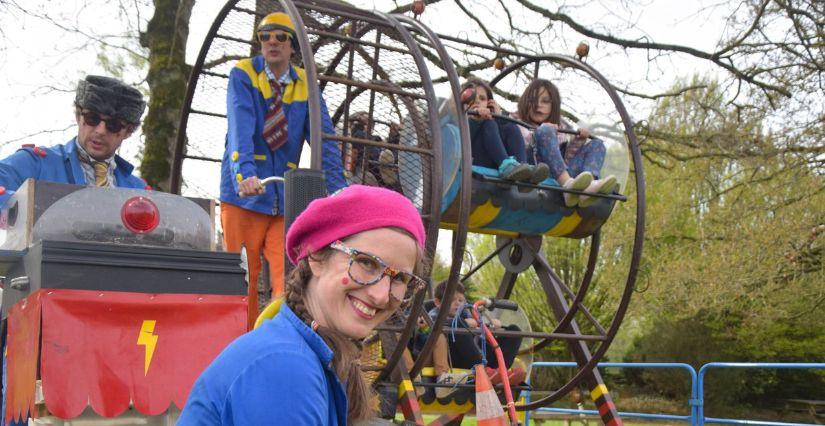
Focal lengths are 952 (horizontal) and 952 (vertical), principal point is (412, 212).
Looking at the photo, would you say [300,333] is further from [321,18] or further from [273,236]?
[321,18]

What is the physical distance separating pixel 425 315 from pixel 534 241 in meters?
1.39

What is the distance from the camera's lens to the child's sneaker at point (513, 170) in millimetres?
5262

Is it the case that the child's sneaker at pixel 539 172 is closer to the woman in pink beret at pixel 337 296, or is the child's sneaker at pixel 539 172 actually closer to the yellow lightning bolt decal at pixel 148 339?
the yellow lightning bolt decal at pixel 148 339

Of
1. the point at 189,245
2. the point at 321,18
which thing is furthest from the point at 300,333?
the point at 321,18

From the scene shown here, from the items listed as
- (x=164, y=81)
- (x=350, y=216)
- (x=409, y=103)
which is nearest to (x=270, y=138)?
(x=409, y=103)

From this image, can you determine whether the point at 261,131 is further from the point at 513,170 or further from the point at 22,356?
the point at 22,356

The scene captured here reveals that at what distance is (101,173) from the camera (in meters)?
3.85

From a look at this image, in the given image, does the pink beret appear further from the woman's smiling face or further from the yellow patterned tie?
the yellow patterned tie

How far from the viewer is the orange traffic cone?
4613mm

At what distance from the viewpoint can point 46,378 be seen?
8.76ft

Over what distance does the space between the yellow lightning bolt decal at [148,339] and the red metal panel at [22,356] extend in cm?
29

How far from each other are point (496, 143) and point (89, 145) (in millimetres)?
2448

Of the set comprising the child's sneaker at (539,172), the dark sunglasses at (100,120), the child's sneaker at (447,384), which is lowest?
the child's sneaker at (447,384)

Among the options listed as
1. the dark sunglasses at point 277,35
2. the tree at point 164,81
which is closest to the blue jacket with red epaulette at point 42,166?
the dark sunglasses at point 277,35
